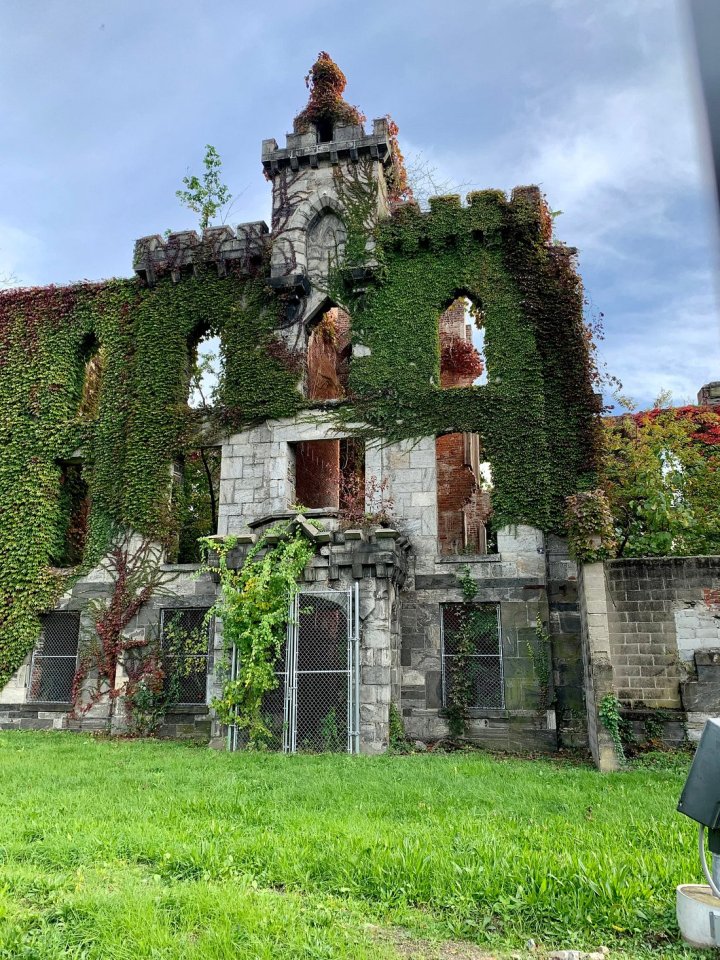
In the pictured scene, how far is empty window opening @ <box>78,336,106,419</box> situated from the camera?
62.0 ft

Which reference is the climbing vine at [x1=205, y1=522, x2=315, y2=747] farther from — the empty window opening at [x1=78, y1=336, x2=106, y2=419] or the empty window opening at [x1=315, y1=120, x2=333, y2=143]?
the empty window opening at [x1=315, y1=120, x2=333, y2=143]

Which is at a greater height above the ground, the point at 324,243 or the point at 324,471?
the point at 324,243

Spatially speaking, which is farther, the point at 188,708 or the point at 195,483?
the point at 195,483

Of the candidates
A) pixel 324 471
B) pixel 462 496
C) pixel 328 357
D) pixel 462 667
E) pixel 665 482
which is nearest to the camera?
pixel 462 667

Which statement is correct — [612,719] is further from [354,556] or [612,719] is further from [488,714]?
[354,556]

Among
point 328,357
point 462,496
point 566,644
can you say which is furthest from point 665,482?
point 328,357

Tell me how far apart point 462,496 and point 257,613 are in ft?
35.9

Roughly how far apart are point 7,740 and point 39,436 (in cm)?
723

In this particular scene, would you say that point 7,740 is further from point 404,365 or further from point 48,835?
point 404,365

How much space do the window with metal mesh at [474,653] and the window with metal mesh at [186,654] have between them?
492 centimetres

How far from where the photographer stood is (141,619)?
1623 centimetres

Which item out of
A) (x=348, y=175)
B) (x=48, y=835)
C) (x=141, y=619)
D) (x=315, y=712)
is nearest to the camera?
(x=48, y=835)

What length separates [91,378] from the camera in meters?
19.3

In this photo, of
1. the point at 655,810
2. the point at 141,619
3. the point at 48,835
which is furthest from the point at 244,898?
the point at 141,619
